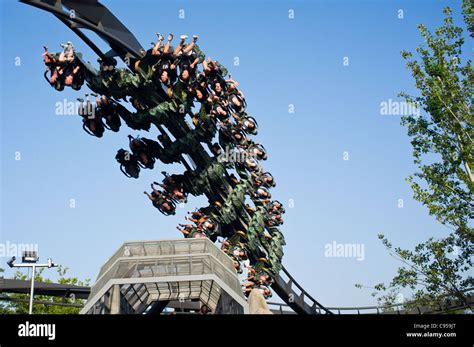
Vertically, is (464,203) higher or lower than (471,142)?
lower

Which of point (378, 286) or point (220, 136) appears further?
point (220, 136)

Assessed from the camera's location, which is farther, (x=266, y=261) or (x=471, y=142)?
(x=266, y=261)

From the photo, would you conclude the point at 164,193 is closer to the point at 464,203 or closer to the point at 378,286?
the point at 378,286

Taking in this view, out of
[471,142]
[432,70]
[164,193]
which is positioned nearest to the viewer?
[471,142]

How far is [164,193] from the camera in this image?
21.0 meters

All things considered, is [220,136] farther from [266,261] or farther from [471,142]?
[471,142]
